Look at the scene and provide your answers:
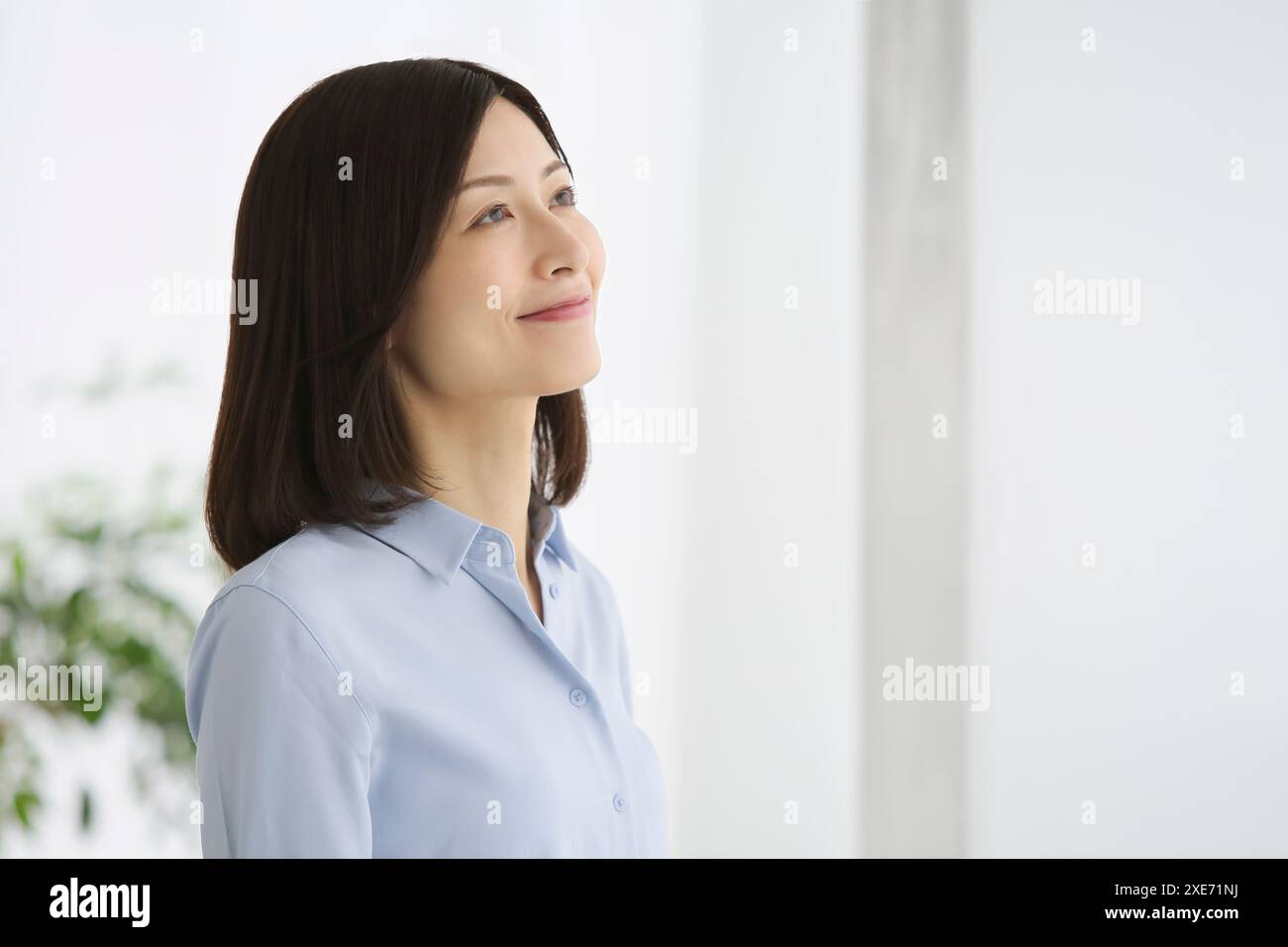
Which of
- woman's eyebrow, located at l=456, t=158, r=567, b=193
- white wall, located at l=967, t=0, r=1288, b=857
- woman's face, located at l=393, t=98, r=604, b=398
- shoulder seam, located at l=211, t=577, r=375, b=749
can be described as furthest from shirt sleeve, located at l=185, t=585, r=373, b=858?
white wall, located at l=967, t=0, r=1288, b=857

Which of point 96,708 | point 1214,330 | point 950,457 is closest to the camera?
point 96,708

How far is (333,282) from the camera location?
2.79 feet

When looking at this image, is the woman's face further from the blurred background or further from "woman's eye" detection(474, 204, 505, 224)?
the blurred background

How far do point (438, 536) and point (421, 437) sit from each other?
98 millimetres

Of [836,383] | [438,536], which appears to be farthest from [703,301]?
[438,536]

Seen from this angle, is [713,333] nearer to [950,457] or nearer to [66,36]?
[950,457]

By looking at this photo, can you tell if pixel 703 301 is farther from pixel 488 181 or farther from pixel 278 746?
pixel 278 746

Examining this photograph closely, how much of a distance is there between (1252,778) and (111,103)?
2531 millimetres

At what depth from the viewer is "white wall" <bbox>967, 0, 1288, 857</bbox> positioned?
198 cm

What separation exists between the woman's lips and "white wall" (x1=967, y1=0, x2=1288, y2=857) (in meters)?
1.39

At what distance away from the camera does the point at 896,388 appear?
2.14 m

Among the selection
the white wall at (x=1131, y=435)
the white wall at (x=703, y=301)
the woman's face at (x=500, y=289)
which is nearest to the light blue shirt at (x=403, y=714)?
the woman's face at (x=500, y=289)

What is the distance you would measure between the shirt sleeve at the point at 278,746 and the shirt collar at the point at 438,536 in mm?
145
